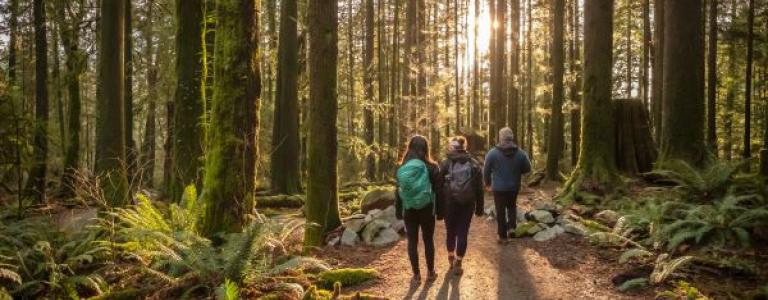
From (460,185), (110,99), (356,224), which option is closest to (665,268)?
(460,185)

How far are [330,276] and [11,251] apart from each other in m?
5.43

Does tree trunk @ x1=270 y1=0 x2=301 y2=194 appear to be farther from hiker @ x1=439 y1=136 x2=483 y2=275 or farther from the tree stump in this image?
hiker @ x1=439 y1=136 x2=483 y2=275

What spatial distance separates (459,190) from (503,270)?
1.49m

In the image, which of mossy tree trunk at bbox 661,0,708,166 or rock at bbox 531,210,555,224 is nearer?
rock at bbox 531,210,555,224

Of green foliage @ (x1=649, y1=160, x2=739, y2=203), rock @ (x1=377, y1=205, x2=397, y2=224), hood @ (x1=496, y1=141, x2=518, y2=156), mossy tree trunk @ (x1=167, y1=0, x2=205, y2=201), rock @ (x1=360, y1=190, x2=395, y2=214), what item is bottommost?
rock @ (x1=377, y1=205, x2=397, y2=224)

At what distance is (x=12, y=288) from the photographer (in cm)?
756

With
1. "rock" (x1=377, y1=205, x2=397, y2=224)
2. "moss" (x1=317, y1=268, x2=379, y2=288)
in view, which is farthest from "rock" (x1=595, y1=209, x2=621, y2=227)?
"moss" (x1=317, y1=268, x2=379, y2=288)

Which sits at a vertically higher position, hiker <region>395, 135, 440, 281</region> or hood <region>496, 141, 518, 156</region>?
hood <region>496, 141, 518, 156</region>

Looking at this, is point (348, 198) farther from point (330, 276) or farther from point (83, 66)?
point (330, 276)

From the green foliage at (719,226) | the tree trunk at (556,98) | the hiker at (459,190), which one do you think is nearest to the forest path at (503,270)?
the hiker at (459,190)

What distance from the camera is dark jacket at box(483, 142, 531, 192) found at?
9.10 metres

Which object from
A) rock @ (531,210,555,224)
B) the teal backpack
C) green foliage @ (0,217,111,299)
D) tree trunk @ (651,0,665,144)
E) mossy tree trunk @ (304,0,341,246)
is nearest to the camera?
the teal backpack

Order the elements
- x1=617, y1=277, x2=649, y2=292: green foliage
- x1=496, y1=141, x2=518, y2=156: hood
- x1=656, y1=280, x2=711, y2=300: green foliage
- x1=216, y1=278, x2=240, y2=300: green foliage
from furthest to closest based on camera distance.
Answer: x1=496, y1=141, x2=518, y2=156: hood, x1=617, y1=277, x2=649, y2=292: green foliage, x1=656, y1=280, x2=711, y2=300: green foliage, x1=216, y1=278, x2=240, y2=300: green foliage

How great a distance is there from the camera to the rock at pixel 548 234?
9477 millimetres
